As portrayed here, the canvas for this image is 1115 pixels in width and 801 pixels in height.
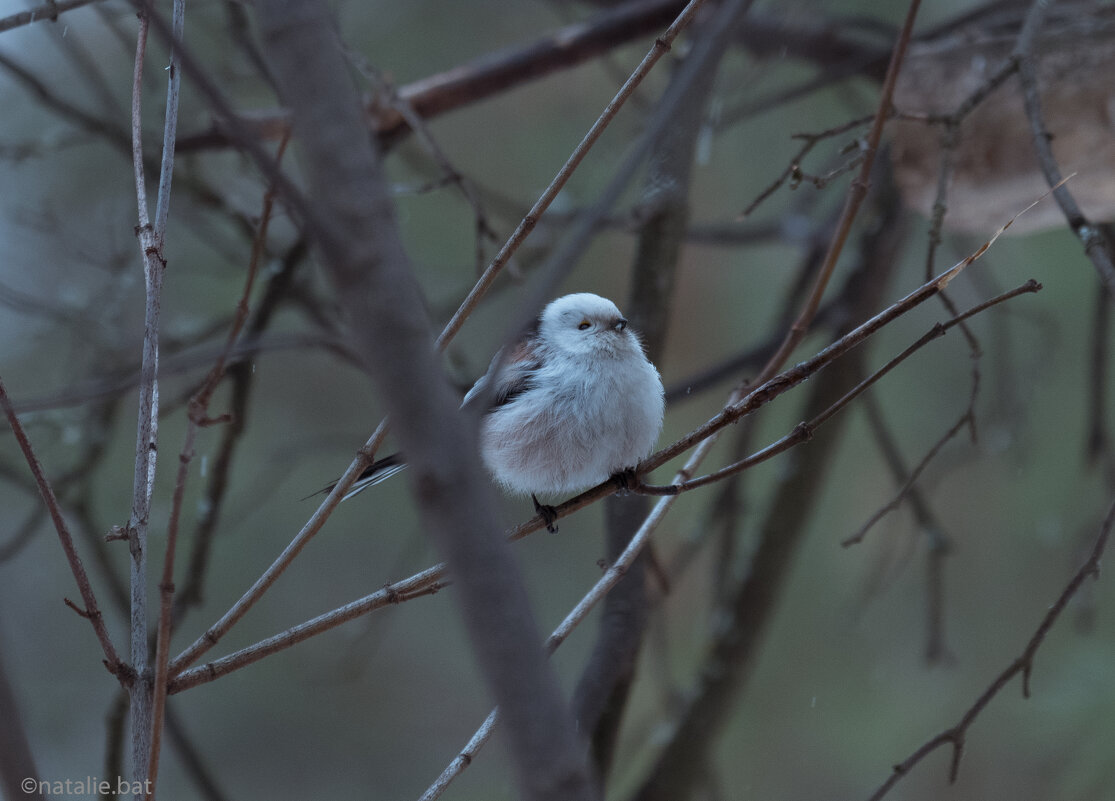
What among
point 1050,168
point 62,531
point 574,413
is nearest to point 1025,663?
point 1050,168

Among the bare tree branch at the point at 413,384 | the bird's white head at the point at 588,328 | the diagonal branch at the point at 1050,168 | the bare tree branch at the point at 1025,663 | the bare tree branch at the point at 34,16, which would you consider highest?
the bare tree branch at the point at 34,16

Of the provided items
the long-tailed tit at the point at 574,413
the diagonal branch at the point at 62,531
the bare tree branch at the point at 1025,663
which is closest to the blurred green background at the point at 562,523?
the long-tailed tit at the point at 574,413

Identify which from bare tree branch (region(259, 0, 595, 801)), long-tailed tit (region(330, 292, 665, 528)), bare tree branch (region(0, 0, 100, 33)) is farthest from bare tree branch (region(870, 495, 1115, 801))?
bare tree branch (region(0, 0, 100, 33))

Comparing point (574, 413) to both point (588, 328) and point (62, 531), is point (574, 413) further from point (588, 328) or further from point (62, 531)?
point (62, 531)

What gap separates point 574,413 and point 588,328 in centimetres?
30

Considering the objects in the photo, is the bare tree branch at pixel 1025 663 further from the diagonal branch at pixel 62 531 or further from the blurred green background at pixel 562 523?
the blurred green background at pixel 562 523

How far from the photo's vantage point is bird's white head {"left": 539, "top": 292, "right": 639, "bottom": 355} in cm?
210

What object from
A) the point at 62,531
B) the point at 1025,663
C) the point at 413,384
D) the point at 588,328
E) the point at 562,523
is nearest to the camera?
the point at 413,384

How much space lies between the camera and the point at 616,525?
1835mm

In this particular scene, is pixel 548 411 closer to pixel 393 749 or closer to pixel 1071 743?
pixel 1071 743

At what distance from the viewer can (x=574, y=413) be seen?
1945 mm

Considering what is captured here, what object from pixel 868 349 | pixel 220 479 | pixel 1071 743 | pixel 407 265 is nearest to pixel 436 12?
pixel 868 349

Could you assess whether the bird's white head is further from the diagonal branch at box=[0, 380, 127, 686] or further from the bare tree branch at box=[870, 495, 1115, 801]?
the diagonal branch at box=[0, 380, 127, 686]

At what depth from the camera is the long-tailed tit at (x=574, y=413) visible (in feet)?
6.25
